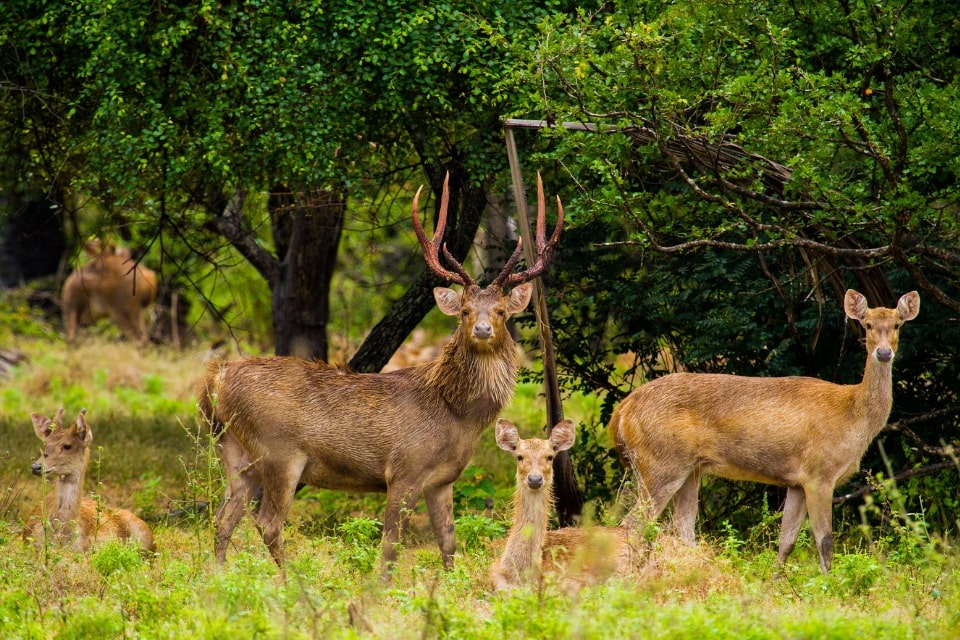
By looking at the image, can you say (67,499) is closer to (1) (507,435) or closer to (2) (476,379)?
(2) (476,379)

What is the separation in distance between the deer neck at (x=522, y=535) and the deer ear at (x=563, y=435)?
1.17 ft

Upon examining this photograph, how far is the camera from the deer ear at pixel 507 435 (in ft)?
26.0

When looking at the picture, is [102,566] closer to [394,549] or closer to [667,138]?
[394,549]

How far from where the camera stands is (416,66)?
33.0 ft

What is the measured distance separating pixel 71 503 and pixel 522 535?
3392mm

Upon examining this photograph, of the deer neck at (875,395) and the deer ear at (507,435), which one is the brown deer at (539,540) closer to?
the deer ear at (507,435)

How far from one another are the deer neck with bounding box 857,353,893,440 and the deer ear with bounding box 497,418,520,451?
7.65 feet

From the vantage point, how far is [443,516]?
29.6 feet

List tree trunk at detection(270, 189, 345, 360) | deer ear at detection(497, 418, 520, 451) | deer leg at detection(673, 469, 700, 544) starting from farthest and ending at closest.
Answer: tree trunk at detection(270, 189, 345, 360)
deer leg at detection(673, 469, 700, 544)
deer ear at detection(497, 418, 520, 451)

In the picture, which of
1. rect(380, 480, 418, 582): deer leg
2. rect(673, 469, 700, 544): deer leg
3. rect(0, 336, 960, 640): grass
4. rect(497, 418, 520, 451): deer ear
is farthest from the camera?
rect(673, 469, 700, 544): deer leg

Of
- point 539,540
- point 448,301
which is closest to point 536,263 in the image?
point 448,301

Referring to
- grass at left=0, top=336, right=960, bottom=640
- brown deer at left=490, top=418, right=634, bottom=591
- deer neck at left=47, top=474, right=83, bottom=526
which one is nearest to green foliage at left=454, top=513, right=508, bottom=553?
grass at left=0, top=336, right=960, bottom=640

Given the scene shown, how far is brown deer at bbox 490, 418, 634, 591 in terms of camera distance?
7.39 metres

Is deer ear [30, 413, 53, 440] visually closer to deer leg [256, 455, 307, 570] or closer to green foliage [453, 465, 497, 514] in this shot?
deer leg [256, 455, 307, 570]
